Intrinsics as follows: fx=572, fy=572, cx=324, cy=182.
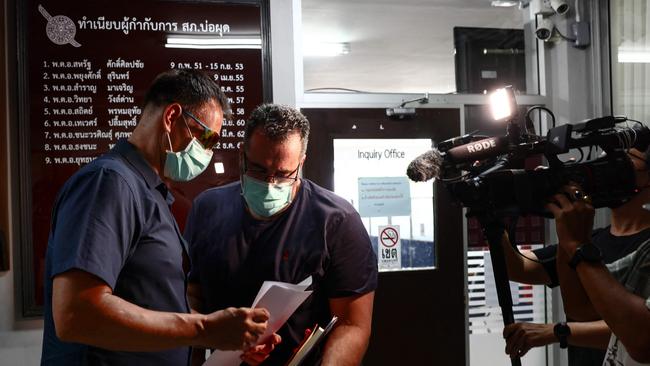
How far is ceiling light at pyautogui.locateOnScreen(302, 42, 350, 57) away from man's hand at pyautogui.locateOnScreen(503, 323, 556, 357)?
1.72 metres

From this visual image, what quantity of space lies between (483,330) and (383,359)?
0.58m

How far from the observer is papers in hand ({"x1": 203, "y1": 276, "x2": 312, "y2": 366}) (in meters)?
1.22

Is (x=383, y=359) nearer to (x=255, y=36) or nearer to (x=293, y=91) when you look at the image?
(x=293, y=91)

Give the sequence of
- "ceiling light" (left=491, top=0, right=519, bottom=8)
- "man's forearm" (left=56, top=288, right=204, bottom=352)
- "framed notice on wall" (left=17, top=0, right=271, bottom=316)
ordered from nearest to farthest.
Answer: "man's forearm" (left=56, top=288, right=204, bottom=352)
"framed notice on wall" (left=17, top=0, right=271, bottom=316)
"ceiling light" (left=491, top=0, right=519, bottom=8)

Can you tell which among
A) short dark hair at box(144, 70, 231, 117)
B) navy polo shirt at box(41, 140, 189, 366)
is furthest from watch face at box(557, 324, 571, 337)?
short dark hair at box(144, 70, 231, 117)

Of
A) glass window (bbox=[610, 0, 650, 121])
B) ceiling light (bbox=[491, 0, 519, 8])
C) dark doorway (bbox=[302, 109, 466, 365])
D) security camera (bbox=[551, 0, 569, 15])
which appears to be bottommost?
dark doorway (bbox=[302, 109, 466, 365])

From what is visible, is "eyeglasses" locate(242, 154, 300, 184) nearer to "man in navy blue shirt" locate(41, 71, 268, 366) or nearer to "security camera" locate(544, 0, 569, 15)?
"man in navy blue shirt" locate(41, 71, 268, 366)

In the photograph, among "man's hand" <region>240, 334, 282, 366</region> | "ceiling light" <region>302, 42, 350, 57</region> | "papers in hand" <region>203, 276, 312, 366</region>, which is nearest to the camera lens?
"papers in hand" <region>203, 276, 312, 366</region>

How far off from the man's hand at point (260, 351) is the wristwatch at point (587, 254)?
0.71m

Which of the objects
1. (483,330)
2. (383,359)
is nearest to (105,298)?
(383,359)

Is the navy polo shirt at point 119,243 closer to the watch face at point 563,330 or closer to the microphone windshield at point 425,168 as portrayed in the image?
the microphone windshield at point 425,168

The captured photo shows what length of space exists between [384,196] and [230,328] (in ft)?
5.75

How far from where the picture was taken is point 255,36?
8.79 feet

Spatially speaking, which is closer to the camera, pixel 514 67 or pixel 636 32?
pixel 636 32
